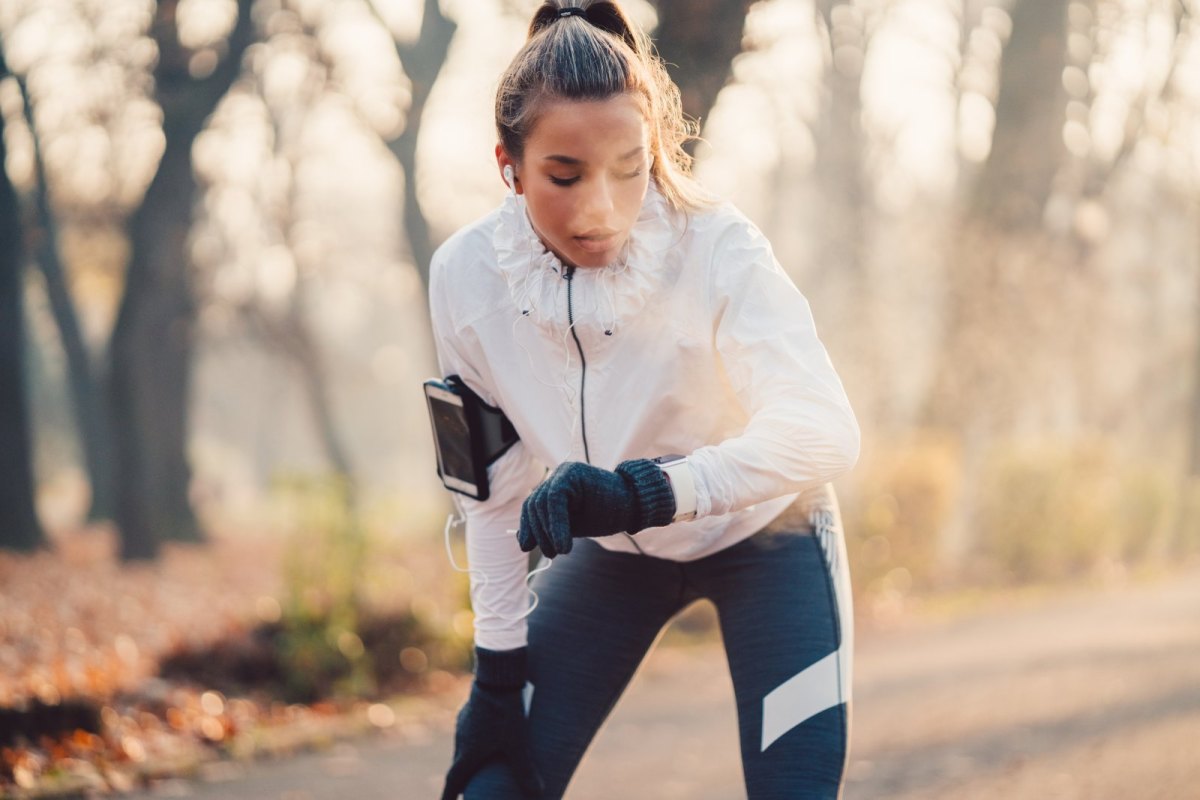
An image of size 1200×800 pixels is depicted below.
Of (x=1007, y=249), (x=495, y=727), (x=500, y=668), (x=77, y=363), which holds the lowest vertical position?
(x=495, y=727)

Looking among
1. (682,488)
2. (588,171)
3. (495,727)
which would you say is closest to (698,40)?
(588,171)

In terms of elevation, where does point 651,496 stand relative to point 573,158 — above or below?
below

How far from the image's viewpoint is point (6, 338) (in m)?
12.5

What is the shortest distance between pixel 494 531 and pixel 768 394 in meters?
0.74

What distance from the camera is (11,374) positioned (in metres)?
12.6

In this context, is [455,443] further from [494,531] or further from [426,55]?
[426,55]

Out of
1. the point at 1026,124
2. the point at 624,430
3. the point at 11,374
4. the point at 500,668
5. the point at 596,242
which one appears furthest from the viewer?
the point at 1026,124

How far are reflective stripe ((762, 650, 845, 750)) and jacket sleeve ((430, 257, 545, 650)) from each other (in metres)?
0.53

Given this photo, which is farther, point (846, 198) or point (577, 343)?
point (846, 198)

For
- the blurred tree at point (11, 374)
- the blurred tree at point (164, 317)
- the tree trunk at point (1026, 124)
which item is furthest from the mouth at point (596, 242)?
the tree trunk at point (1026, 124)

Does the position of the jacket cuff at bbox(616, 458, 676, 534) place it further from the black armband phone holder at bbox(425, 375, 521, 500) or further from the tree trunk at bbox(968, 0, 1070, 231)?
the tree trunk at bbox(968, 0, 1070, 231)

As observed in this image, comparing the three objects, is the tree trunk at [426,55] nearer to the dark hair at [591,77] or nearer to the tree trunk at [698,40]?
the tree trunk at [698,40]

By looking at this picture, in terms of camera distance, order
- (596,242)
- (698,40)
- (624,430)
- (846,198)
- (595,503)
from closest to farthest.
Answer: (595,503)
(596,242)
(624,430)
(698,40)
(846,198)

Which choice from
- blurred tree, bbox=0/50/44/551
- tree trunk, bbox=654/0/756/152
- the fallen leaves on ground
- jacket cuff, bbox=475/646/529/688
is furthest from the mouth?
blurred tree, bbox=0/50/44/551
